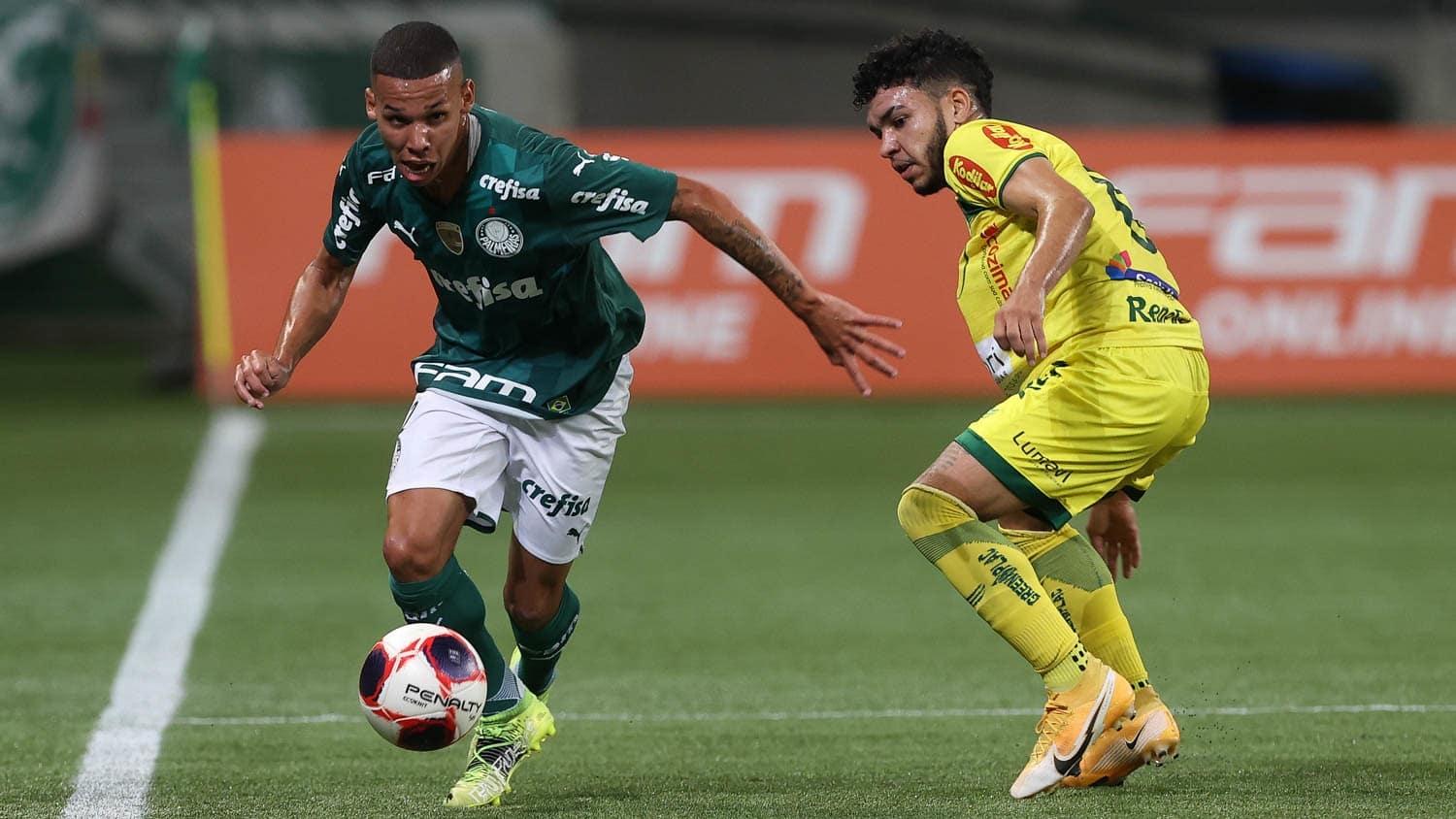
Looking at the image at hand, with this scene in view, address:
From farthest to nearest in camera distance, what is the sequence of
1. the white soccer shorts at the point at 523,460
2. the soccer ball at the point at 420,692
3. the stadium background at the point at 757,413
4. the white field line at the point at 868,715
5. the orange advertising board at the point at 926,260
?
the orange advertising board at the point at 926,260 < the white field line at the point at 868,715 < the stadium background at the point at 757,413 < the white soccer shorts at the point at 523,460 < the soccer ball at the point at 420,692

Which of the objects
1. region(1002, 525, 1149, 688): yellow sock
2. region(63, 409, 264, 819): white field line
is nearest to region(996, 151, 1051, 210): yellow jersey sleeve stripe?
region(1002, 525, 1149, 688): yellow sock

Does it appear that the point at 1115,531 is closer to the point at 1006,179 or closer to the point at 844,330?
the point at 844,330

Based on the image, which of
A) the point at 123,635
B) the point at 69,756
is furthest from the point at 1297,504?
the point at 69,756

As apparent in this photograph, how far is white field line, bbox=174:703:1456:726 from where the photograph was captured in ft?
19.9

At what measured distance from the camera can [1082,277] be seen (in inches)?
206

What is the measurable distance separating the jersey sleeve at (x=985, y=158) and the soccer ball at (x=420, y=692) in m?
1.67

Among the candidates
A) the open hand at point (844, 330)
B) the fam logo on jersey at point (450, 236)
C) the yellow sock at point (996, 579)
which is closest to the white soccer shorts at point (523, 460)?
the fam logo on jersey at point (450, 236)

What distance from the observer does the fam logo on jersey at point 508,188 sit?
16.6 ft

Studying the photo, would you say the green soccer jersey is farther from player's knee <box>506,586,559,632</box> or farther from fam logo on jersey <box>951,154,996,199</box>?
fam logo on jersey <box>951,154,996,199</box>

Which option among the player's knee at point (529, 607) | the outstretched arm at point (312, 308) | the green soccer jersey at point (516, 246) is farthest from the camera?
the player's knee at point (529, 607)

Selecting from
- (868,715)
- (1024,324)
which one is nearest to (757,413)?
(868,715)

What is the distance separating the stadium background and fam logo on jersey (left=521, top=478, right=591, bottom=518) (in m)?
0.71

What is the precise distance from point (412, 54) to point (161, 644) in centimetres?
324

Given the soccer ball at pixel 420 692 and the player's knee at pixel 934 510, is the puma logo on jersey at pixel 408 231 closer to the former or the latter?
the soccer ball at pixel 420 692
